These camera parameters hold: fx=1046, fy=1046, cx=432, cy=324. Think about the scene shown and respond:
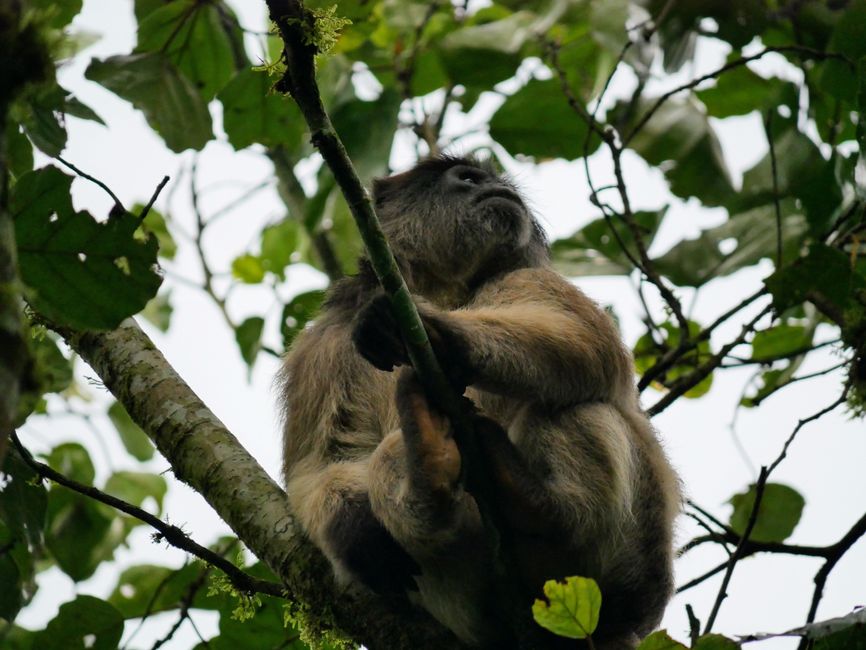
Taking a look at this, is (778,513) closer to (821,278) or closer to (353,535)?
(821,278)

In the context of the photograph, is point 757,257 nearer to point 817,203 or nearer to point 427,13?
point 817,203

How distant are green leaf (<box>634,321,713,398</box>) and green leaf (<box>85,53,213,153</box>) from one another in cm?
326

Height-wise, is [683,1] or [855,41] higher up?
[683,1]

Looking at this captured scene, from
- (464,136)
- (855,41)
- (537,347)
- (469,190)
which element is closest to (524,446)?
(537,347)

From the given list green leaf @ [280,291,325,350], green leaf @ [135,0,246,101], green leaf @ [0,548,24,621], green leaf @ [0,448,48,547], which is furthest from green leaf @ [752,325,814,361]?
green leaf @ [0,548,24,621]

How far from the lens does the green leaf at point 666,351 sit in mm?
7125

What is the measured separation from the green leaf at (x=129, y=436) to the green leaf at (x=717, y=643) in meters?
6.03

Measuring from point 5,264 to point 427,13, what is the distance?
20.7 feet

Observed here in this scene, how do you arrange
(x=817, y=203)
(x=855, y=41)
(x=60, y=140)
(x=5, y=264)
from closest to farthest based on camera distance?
(x=5, y=264) → (x=60, y=140) → (x=855, y=41) → (x=817, y=203)

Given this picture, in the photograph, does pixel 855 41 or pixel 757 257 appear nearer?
pixel 855 41

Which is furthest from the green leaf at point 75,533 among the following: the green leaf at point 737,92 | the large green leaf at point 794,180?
the green leaf at point 737,92

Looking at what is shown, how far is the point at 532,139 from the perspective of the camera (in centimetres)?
760

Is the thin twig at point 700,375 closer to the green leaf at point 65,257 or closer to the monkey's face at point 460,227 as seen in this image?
the monkey's face at point 460,227

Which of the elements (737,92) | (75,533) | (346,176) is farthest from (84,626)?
(737,92)
